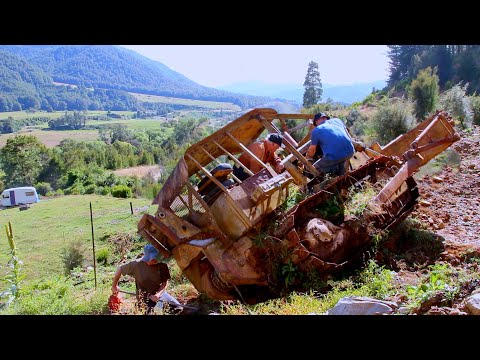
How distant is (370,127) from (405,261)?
39.4 ft

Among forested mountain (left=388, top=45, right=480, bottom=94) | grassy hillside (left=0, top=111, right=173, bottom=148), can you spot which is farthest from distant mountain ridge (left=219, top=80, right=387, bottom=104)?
grassy hillside (left=0, top=111, right=173, bottom=148)

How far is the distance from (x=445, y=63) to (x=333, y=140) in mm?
37133

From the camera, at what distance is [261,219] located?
6398 mm

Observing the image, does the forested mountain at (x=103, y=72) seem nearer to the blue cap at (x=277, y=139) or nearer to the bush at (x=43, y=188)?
the bush at (x=43, y=188)

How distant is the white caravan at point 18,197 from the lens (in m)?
31.5

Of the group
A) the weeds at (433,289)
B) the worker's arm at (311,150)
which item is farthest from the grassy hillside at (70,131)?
the weeds at (433,289)

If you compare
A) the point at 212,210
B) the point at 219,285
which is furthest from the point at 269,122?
the point at 219,285

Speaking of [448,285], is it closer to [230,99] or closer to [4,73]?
[230,99]

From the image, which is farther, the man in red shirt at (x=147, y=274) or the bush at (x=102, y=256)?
the bush at (x=102, y=256)

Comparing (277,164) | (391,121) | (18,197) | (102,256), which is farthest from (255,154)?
(18,197)

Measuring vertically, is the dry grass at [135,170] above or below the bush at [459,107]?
below

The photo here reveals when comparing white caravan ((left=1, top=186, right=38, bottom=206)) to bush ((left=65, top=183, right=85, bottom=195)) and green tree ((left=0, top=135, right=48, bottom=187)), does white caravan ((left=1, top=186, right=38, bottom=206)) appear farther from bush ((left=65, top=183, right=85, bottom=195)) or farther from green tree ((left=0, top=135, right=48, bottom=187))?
green tree ((left=0, top=135, right=48, bottom=187))

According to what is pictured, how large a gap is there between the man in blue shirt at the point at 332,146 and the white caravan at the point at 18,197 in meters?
29.3

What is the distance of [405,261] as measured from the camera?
671 cm
